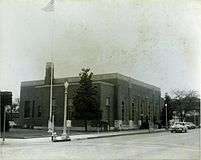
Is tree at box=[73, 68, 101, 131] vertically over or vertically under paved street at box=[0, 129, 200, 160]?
over

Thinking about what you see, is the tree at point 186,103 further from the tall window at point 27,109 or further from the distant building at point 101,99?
the tall window at point 27,109

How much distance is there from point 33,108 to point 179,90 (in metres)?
41.1

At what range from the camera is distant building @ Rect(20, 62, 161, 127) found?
58.7 meters

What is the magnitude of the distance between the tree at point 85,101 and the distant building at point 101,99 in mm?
4608

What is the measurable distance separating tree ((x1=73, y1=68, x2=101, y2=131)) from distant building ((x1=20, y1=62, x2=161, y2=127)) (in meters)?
4.61

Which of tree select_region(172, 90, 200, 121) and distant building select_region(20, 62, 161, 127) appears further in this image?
tree select_region(172, 90, 200, 121)

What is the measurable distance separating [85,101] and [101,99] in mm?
6247

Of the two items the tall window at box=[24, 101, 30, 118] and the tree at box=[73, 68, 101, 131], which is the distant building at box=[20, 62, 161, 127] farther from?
the tree at box=[73, 68, 101, 131]

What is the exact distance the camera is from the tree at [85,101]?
2004 inches

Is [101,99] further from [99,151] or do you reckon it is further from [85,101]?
[99,151]

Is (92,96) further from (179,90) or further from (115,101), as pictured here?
(179,90)

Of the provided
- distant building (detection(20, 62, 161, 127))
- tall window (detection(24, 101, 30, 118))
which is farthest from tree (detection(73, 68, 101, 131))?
tall window (detection(24, 101, 30, 118))

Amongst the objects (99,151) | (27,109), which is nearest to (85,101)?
(27,109)

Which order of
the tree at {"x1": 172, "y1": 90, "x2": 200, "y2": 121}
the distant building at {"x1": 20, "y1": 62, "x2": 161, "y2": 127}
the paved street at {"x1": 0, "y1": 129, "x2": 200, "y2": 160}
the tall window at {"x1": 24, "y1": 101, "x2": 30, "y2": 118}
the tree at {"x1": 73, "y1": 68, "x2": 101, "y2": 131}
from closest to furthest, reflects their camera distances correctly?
the paved street at {"x1": 0, "y1": 129, "x2": 200, "y2": 160} < the tree at {"x1": 73, "y1": 68, "x2": 101, "y2": 131} < the distant building at {"x1": 20, "y1": 62, "x2": 161, "y2": 127} < the tall window at {"x1": 24, "y1": 101, "x2": 30, "y2": 118} < the tree at {"x1": 172, "y1": 90, "x2": 200, "y2": 121}
